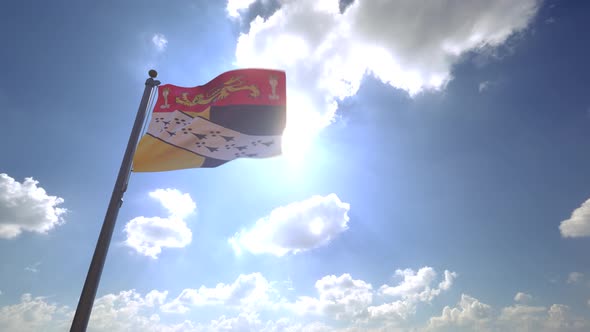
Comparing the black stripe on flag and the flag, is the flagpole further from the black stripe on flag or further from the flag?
the black stripe on flag

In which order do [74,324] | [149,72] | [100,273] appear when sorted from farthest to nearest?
[149,72] → [100,273] → [74,324]

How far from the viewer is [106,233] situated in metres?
8.81

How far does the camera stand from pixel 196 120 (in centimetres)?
1284

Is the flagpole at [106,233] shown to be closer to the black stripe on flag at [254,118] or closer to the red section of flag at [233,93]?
the red section of flag at [233,93]

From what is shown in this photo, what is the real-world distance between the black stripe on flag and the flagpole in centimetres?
301

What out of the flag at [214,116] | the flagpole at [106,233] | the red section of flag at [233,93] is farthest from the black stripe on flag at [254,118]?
the flagpole at [106,233]

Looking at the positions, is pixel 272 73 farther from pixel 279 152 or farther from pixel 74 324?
pixel 74 324

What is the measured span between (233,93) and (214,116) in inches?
49.1

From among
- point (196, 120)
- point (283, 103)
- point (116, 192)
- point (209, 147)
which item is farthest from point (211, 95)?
point (116, 192)

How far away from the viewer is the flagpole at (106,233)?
25.8 ft

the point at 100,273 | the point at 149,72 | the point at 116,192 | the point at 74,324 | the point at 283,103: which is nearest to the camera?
the point at 74,324

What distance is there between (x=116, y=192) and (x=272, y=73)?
7.62m

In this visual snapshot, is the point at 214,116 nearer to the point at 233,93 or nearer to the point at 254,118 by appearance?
the point at 233,93

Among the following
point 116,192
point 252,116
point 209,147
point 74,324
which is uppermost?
point 252,116
